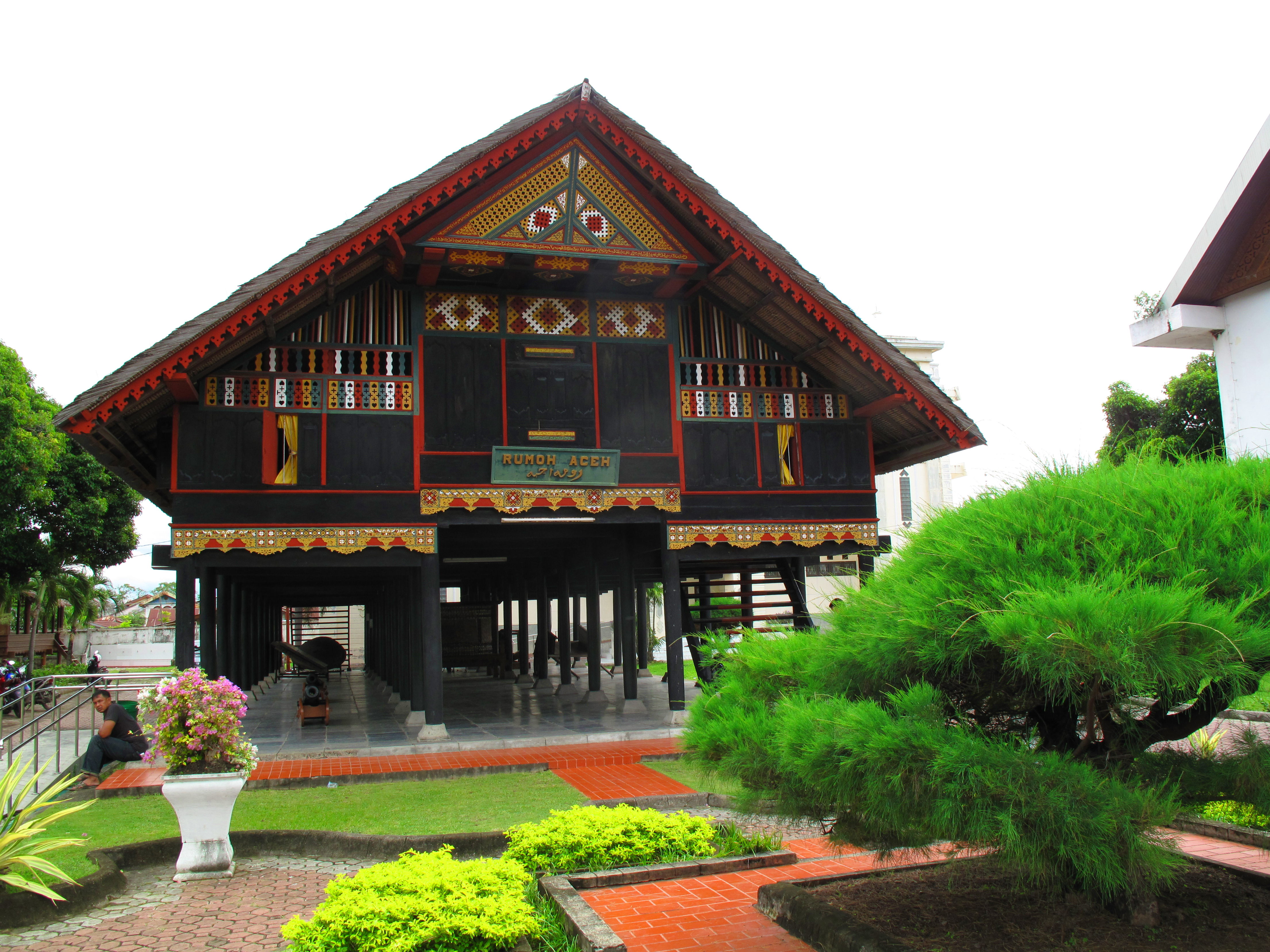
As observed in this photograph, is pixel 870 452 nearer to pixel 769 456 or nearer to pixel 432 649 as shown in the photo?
pixel 769 456

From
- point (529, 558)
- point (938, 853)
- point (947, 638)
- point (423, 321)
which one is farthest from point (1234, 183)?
point (529, 558)

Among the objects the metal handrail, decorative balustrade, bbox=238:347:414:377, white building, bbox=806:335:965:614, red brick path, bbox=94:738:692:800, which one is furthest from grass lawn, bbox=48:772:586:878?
white building, bbox=806:335:965:614

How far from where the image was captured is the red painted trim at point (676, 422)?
13727 millimetres

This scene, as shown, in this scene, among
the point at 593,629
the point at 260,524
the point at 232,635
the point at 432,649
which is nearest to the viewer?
the point at 260,524

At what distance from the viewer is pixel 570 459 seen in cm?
1315

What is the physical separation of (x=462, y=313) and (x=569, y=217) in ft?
6.54

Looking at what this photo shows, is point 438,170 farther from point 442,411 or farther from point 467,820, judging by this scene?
point 467,820

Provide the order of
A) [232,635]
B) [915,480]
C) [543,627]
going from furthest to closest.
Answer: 1. [915,480]
2. [543,627]
3. [232,635]

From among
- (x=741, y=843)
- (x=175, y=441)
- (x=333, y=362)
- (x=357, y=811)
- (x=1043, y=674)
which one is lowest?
(x=357, y=811)

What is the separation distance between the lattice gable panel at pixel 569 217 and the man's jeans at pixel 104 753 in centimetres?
690

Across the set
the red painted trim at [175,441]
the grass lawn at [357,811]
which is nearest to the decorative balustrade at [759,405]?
the grass lawn at [357,811]

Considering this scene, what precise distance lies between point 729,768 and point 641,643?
21.5 m

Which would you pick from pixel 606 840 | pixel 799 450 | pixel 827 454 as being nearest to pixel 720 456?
pixel 799 450

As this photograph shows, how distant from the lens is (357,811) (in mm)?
8906
